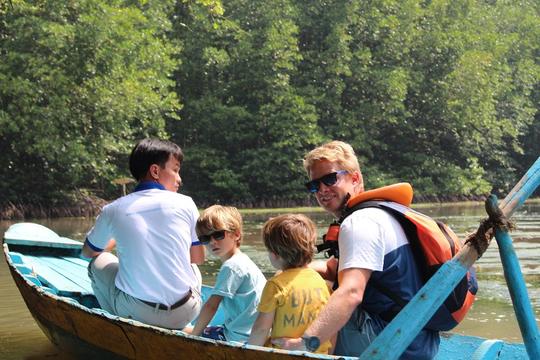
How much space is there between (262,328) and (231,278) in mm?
564

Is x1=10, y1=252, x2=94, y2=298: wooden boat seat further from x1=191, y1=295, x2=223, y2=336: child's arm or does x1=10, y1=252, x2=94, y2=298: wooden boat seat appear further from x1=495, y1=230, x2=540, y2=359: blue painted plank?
x1=495, y1=230, x2=540, y2=359: blue painted plank

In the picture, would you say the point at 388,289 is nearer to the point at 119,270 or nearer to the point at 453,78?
the point at 119,270

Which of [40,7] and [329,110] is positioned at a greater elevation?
[40,7]

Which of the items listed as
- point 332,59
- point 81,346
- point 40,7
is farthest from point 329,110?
point 81,346

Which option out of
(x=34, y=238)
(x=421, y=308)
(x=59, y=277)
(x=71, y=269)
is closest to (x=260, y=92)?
(x=34, y=238)

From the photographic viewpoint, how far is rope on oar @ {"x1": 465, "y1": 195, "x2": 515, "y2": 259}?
3.29 meters

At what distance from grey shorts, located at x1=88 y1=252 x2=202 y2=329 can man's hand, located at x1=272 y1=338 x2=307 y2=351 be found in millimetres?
1057

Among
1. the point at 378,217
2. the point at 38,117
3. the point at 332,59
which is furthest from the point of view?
the point at 332,59

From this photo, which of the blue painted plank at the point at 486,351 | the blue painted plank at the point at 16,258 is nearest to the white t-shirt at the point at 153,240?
the blue painted plank at the point at 486,351

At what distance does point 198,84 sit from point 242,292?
25.7 m

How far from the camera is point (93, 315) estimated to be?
15.7ft

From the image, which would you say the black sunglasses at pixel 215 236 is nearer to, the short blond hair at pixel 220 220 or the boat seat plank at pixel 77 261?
the short blond hair at pixel 220 220

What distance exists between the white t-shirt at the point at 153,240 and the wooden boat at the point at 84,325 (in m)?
0.27

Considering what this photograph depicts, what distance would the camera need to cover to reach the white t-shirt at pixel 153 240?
4.62 meters
